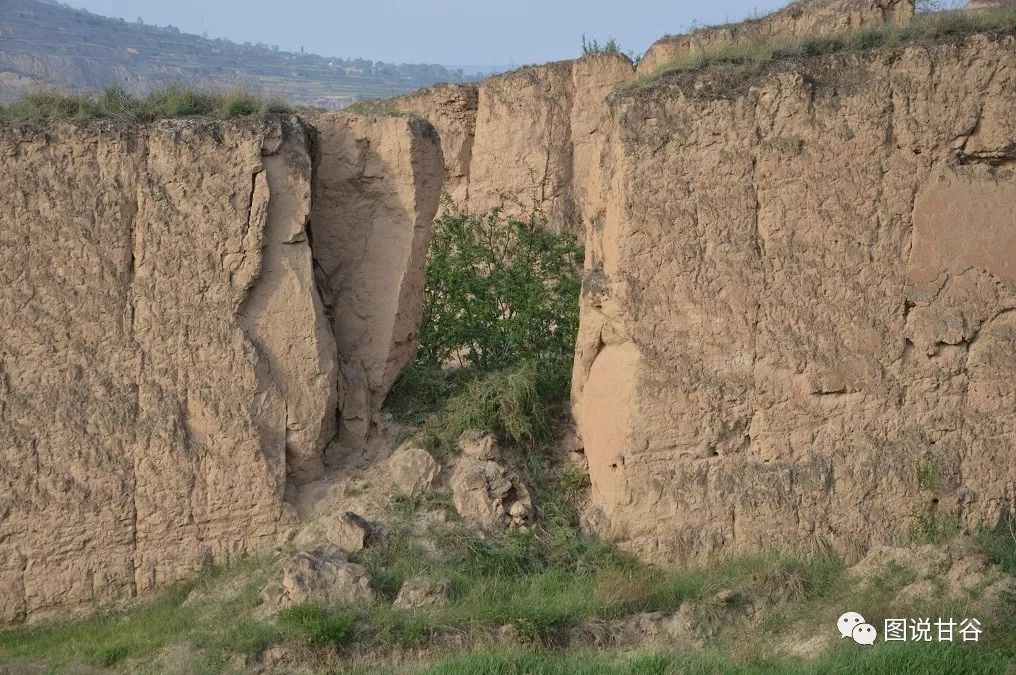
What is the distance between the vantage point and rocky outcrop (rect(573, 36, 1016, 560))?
6.69m

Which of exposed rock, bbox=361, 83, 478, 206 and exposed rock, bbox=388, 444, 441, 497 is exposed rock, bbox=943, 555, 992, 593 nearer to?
exposed rock, bbox=388, 444, 441, 497

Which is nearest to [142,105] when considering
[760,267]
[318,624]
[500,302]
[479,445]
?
[479,445]

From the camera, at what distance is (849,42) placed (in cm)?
700

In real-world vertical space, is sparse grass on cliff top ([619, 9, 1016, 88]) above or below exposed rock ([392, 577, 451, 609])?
above

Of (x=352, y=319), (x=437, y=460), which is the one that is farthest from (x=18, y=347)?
(x=437, y=460)

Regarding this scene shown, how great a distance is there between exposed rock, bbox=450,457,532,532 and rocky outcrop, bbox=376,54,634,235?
874 cm

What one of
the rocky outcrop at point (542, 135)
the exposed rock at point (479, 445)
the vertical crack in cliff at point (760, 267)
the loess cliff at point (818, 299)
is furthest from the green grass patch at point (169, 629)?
the rocky outcrop at point (542, 135)

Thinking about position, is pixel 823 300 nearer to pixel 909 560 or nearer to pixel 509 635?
pixel 909 560

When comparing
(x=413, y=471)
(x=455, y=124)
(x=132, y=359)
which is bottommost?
(x=413, y=471)

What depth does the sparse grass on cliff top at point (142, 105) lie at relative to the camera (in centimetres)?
711

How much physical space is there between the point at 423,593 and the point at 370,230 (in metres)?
2.47

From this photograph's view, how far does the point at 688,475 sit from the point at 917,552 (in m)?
1.24

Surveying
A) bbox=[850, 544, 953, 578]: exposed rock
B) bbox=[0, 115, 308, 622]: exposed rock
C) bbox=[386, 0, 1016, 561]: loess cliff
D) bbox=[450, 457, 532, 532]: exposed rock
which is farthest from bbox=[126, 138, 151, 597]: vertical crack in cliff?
bbox=[850, 544, 953, 578]: exposed rock

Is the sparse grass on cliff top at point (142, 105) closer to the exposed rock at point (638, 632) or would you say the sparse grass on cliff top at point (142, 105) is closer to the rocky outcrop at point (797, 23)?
the exposed rock at point (638, 632)
